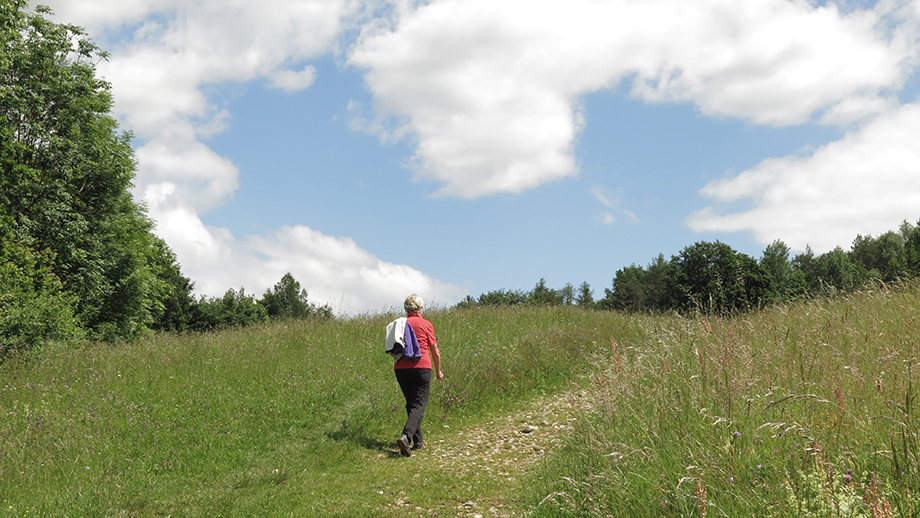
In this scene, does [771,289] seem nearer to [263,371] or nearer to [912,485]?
[263,371]

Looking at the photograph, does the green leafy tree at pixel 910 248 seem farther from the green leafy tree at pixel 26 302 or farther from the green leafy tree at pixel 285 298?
the green leafy tree at pixel 285 298

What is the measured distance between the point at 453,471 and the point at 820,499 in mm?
5318

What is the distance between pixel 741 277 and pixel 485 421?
646 cm

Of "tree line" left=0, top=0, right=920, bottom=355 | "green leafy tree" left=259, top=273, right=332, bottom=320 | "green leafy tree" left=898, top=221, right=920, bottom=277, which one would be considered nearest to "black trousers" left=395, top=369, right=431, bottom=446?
"tree line" left=0, top=0, right=920, bottom=355

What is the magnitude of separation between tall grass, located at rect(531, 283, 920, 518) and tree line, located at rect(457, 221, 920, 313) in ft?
12.1

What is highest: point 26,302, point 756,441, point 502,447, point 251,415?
point 26,302

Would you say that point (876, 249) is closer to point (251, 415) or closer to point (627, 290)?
point (627, 290)

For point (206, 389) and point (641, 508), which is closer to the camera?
point (641, 508)

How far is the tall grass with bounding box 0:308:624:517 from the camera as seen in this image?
7203mm

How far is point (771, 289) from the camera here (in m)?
45.3

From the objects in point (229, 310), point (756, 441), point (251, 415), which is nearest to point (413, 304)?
point (251, 415)

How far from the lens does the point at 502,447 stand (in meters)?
8.99

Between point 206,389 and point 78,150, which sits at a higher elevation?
point 78,150

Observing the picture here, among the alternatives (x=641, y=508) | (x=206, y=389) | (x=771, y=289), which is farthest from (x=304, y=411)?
(x=771, y=289)
